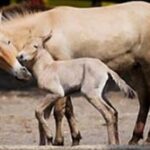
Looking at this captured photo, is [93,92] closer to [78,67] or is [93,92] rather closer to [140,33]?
[78,67]

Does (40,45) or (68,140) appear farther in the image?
(68,140)

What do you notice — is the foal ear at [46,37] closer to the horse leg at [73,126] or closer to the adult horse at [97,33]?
the adult horse at [97,33]

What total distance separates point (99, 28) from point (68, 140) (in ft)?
4.94

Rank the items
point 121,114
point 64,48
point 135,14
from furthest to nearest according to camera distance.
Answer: point 121,114
point 135,14
point 64,48

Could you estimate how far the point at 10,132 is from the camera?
9445mm

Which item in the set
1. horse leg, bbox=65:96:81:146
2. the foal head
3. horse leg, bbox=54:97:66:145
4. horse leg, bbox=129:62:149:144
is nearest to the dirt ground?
horse leg, bbox=129:62:149:144

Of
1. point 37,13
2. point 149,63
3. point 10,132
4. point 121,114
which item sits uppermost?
point 37,13

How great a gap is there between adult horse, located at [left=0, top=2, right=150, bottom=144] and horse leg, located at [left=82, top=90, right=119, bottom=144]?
952 millimetres

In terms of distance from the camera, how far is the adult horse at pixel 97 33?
25.8 ft

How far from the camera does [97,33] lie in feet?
26.2

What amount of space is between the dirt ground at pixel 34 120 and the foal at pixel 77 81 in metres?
1.43

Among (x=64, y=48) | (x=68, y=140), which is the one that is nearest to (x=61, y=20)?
(x=64, y=48)

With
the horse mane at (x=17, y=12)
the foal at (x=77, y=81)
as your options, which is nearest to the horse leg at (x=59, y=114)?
the foal at (x=77, y=81)

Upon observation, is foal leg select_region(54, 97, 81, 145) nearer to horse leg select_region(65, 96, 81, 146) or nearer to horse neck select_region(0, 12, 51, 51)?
horse leg select_region(65, 96, 81, 146)
